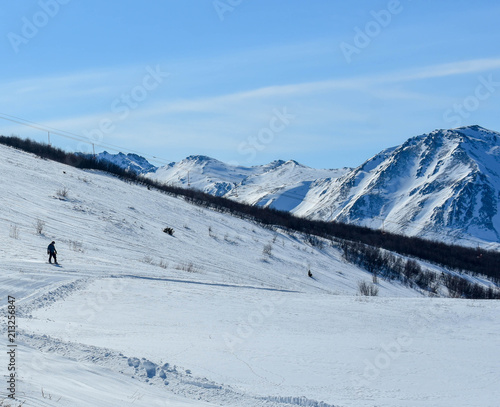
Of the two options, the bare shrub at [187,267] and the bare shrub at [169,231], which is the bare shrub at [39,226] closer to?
the bare shrub at [187,267]

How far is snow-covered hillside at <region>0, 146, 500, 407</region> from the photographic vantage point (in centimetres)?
990

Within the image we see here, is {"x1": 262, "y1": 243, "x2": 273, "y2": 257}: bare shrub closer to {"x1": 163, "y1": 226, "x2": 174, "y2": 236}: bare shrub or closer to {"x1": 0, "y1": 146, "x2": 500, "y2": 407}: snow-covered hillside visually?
{"x1": 163, "y1": 226, "x2": 174, "y2": 236}: bare shrub

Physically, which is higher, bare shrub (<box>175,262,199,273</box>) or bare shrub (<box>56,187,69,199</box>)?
bare shrub (<box>56,187,69,199</box>)

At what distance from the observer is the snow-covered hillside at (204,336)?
990cm

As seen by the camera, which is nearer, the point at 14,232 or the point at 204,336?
the point at 204,336

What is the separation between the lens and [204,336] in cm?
1448

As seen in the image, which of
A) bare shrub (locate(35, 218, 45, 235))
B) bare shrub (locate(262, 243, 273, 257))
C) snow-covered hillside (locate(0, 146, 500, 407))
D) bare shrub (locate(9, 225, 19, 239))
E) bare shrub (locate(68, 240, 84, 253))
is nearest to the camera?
snow-covered hillside (locate(0, 146, 500, 407))

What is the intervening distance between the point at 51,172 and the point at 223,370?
4172 centimetres

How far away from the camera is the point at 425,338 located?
53.3 feet

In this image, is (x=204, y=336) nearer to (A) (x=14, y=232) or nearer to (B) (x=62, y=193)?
(A) (x=14, y=232)

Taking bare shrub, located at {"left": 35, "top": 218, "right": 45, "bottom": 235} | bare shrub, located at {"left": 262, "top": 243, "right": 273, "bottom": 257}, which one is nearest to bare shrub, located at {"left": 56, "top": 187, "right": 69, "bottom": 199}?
bare shrub, located at {"left": 35, "top": 218, "right": 45, "bottom": 235}

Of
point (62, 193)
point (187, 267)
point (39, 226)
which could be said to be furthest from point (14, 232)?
point (62, 193)

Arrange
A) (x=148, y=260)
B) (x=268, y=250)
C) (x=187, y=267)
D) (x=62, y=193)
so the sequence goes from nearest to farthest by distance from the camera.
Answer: (x=148, y=260)
(x=187, y=267)
(x=62, y=193)
(x=268, y=250)

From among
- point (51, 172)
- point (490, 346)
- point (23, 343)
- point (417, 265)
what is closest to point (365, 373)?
point (490, 346)
